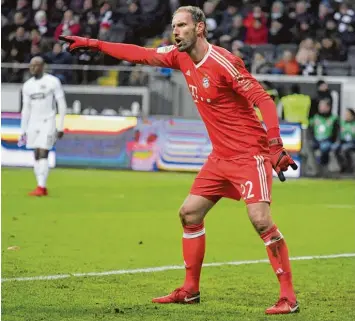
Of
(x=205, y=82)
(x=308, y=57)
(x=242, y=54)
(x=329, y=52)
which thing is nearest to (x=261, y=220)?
(x=205, y=82)

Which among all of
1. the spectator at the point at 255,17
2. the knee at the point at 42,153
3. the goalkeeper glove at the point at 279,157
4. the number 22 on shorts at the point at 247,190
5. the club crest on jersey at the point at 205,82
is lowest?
the knee at the point at 42,153

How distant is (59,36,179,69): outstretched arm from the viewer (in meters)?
8.12

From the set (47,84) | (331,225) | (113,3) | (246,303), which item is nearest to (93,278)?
(246,303)

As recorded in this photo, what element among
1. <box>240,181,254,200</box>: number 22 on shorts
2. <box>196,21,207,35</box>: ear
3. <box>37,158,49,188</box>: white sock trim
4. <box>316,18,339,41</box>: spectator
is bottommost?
<box>37,158,49,188</box>: white sock trim

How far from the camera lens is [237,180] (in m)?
7.89

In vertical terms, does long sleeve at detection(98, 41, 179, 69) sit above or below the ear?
below

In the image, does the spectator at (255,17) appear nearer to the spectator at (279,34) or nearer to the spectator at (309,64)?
the spectator at (279,34)

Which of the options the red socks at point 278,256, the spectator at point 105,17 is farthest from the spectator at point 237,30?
the red socks at point 278,256

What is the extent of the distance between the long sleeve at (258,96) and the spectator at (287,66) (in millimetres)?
18011

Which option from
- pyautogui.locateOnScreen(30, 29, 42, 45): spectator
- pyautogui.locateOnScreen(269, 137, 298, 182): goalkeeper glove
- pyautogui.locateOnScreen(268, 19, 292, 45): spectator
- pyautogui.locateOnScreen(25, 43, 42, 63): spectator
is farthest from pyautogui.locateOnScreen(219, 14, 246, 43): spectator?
A: pyautogui.locateOnScreen(269, 137, 298, 182): goalkeeper glove

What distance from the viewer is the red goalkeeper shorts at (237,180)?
307 inches

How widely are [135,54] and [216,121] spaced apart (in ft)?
2.63

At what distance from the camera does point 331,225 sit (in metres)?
14.6

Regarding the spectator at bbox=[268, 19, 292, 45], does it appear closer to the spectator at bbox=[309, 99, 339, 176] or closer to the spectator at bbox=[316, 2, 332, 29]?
the spectator at bbox=[316, 2, 332, 29]
